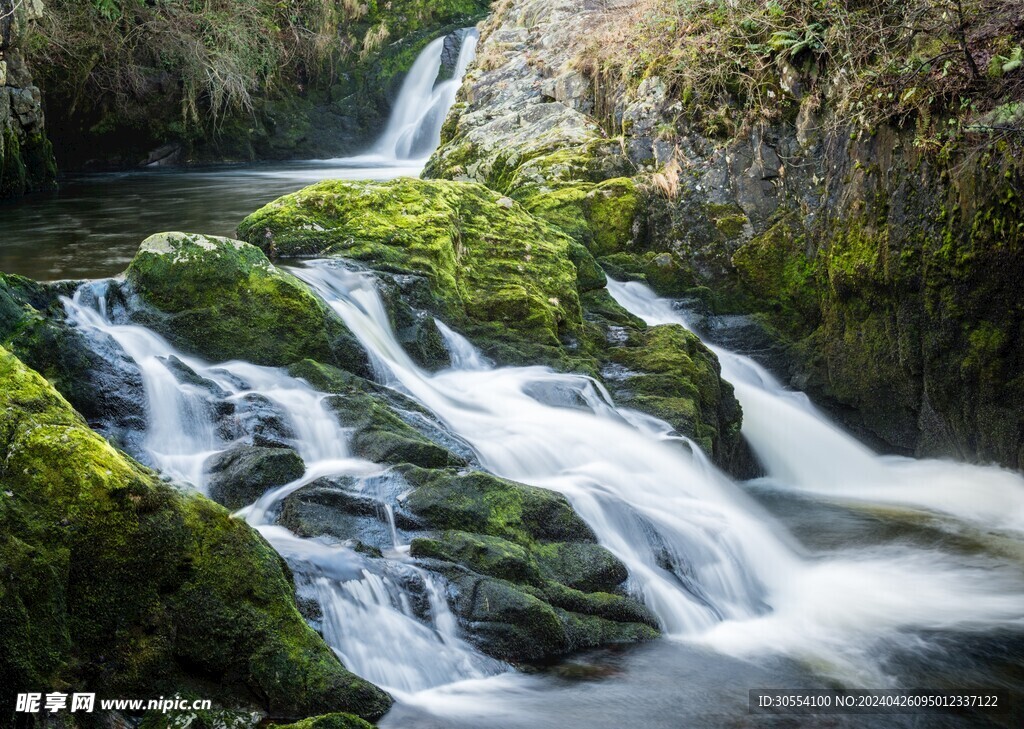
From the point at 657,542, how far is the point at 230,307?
10.2 feet

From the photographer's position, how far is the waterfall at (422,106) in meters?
20.2

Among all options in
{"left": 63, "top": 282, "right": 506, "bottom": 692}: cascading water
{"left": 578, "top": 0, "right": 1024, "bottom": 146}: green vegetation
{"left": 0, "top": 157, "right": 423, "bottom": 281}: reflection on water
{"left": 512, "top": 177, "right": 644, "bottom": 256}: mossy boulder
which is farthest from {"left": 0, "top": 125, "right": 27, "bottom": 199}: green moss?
{"left": 63, "top": 282, "right": 506, "bottom": 692}: cascading water

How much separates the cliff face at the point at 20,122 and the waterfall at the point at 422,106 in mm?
6977

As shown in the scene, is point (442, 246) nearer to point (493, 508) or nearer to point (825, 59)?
point (493, 508)

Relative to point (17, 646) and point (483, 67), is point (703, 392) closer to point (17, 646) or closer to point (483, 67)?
point (17, 646)

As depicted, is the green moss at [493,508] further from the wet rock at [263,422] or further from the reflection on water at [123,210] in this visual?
the reflection on water at [123,210]

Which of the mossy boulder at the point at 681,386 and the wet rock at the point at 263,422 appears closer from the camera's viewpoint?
the wet rock at the point at 263,422

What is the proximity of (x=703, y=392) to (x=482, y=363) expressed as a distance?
5.81ft

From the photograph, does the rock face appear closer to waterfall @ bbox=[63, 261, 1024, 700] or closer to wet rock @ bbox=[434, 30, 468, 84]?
waterfall @ bbox=[63, 261, 1024, 700]

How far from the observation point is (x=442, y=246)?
25.6 feet

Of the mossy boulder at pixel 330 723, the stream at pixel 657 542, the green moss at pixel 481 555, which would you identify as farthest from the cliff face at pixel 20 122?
the mossy boulder at pixel 330 723

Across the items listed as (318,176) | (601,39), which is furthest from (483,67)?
(318,176)

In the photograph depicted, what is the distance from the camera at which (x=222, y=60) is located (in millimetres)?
17078

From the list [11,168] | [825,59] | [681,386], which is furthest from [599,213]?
[11,168]
